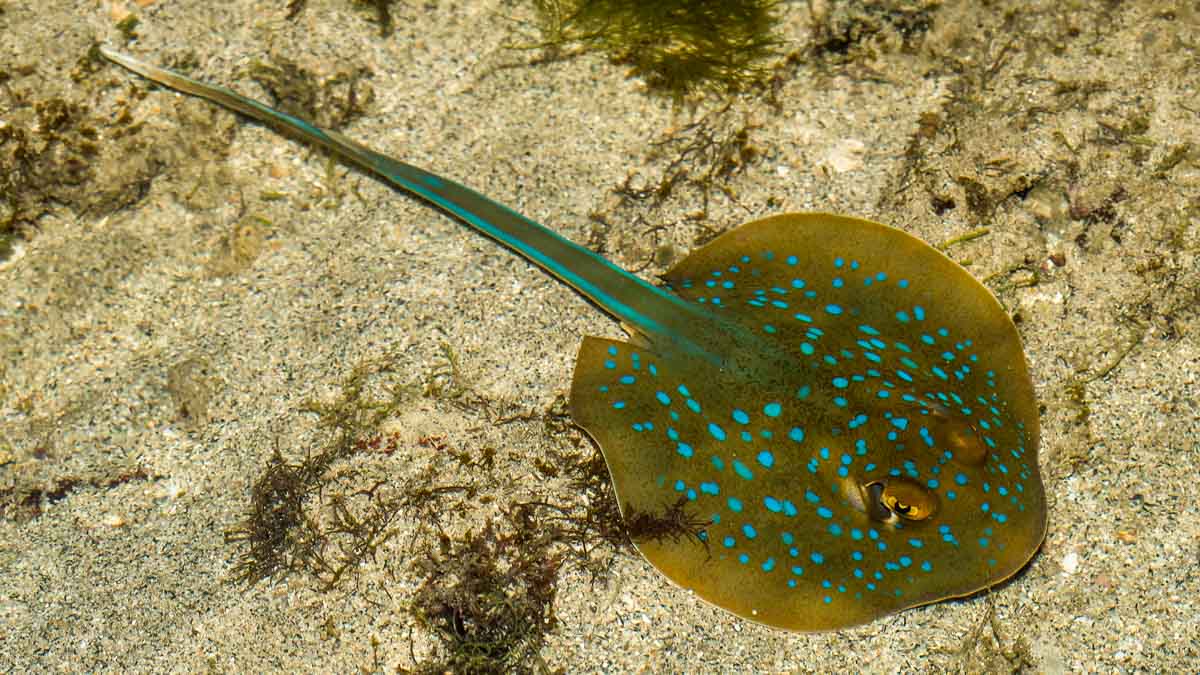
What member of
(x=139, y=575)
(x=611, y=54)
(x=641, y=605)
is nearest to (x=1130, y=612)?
(x=641, y=605)

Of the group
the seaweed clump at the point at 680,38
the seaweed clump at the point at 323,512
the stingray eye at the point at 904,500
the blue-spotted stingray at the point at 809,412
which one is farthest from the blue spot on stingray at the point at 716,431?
the seaweed clump at the point at 680,38

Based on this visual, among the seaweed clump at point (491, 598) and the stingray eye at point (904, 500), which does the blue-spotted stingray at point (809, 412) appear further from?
the seaweed clump at point (491, 598)

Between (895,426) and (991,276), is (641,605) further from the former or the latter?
(991,276)

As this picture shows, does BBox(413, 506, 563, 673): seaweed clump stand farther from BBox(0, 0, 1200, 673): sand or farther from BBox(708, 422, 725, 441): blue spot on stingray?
BBox(708, 422, 725, 441): blue spot on stingray

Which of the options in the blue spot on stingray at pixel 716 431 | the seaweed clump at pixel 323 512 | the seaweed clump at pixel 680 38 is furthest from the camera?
the seaweed clump at pixel 680 38

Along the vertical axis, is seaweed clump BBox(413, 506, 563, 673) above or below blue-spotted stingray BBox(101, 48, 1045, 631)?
below

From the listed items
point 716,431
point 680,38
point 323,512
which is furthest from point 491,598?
point 680,38

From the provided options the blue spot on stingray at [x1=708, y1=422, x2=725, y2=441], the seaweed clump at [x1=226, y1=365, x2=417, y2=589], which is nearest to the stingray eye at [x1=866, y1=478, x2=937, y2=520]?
the blue spot on stingray at [x1=708, y1=422, x2=725, y2=441]

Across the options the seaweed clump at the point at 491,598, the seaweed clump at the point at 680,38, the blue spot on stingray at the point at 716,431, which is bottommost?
the seaweed clump at the point at 491,598
